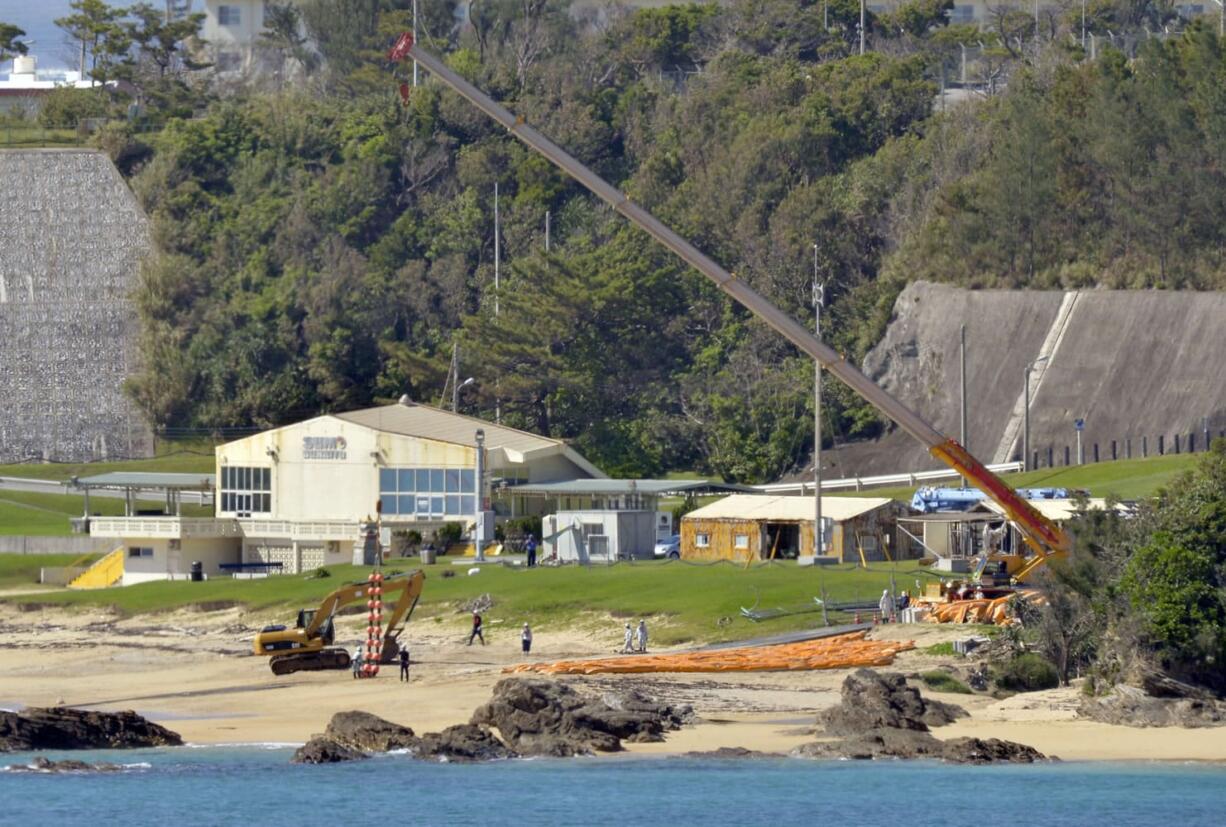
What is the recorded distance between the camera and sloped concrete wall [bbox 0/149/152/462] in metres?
120

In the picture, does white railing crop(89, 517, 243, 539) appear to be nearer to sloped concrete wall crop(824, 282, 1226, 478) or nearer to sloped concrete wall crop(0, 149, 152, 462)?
sloped concrete wall crop(824, 282, 1226, 478)

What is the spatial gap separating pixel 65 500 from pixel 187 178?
3474 centimetres

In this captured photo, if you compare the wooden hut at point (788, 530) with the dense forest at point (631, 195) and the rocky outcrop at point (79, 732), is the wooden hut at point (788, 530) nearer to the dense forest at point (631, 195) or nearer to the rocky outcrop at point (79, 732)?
the rocky outcrop at point (79, 732)

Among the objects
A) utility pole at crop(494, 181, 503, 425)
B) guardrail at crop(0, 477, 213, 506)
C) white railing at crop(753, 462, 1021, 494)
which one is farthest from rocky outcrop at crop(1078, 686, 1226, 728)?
utility pole at crop(494, 181, 503, 425)

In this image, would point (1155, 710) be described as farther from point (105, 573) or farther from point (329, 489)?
point (105, 573)

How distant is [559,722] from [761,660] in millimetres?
7281

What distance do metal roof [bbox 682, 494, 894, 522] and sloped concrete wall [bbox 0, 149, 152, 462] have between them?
168ft

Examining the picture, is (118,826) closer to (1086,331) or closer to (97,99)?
(1086,331)

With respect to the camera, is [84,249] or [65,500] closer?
[65,500]

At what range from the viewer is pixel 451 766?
157 feet

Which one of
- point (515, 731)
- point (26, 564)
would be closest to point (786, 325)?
point (515, 731)

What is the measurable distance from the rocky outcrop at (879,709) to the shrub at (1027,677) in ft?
9.12

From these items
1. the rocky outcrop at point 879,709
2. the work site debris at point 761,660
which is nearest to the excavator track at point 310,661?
the work site debris at point 761,660

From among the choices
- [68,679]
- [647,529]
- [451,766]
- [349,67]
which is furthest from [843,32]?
[451,766]
